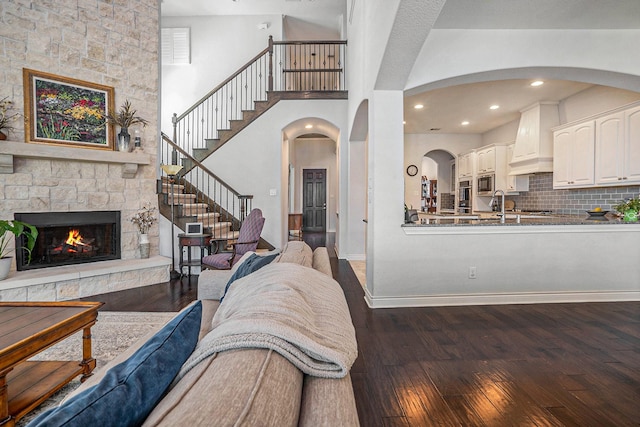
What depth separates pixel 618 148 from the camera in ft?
13.5

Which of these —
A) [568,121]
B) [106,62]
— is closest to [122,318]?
[106,62]

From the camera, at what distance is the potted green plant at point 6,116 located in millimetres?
3557

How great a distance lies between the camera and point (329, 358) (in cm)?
74

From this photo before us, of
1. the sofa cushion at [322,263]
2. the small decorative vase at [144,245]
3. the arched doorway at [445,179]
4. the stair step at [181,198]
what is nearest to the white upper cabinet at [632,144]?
the sofa cushion at [322,263]

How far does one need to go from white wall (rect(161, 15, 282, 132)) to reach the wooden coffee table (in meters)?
6.44

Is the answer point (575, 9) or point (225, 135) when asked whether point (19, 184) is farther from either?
point (575, 9)

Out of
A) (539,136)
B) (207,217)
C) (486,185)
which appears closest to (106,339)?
(207,217)

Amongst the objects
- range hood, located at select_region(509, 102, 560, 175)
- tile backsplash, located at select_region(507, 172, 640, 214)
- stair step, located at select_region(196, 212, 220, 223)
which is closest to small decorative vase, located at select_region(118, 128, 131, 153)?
stair step, located at select_region(196, 212, 220, 223)

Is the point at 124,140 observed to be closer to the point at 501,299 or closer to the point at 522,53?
the point at 522,53

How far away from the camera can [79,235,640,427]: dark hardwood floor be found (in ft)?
5.70

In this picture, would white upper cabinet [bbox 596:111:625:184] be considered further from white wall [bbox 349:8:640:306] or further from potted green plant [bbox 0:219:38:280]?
potted green plant [bbox 0:219:38:280]

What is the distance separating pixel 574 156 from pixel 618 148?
0.67 metres

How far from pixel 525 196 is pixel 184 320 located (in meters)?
7.19

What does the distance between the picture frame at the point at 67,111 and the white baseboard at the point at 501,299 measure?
4030mm
